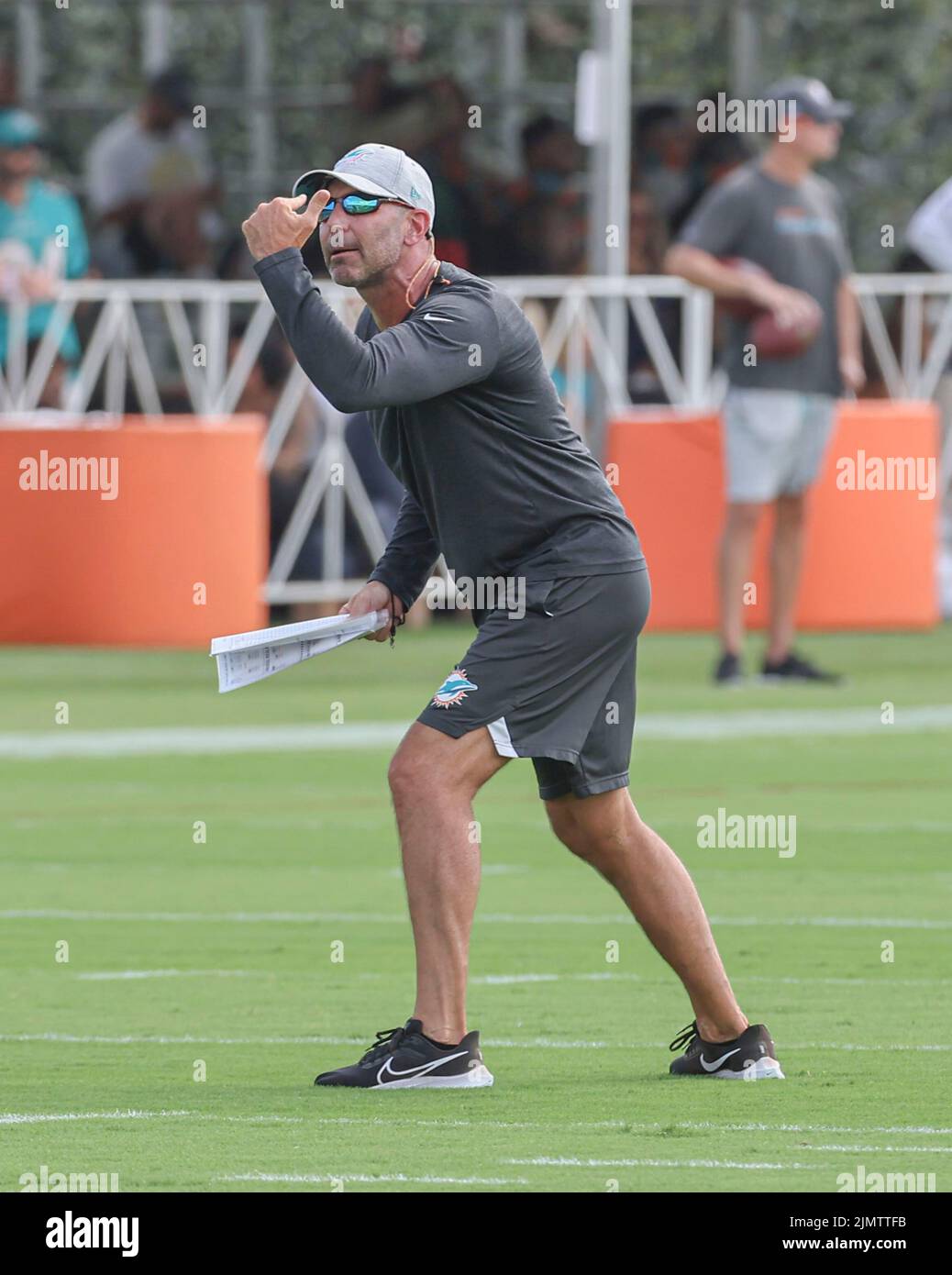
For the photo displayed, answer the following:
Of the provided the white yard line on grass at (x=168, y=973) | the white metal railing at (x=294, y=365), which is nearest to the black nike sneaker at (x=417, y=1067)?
the white yard line on grass at (x=168, y=973)

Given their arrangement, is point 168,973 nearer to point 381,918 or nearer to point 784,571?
point 381,918

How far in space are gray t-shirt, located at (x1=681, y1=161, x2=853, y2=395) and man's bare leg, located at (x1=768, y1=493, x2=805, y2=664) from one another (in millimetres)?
635

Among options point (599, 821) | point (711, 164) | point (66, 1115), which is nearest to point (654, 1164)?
point (599, 821)

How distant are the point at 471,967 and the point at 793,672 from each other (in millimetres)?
7300

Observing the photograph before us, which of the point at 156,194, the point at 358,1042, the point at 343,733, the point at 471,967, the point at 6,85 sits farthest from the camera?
the point at 156,194

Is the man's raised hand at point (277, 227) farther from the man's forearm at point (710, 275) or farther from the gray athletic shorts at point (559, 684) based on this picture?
the man's forearm at point (710, 275)

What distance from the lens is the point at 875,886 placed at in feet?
32.6

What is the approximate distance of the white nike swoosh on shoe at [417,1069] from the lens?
682 centimetres

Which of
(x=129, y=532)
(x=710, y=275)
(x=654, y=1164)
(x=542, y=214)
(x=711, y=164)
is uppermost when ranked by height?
(x=711, y=164)

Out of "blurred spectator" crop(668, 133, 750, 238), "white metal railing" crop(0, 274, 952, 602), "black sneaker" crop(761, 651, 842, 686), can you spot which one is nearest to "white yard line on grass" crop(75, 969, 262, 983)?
"black sneaker" crop(761, 651, 842, 686)

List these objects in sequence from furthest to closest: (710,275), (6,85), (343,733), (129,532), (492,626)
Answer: (6,85), (129,532), (710,275), (343,733), (492,626)

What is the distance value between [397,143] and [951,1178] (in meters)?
16.3

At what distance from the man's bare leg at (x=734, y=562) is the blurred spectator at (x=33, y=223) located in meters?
4.83

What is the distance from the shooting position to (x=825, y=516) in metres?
18.4
